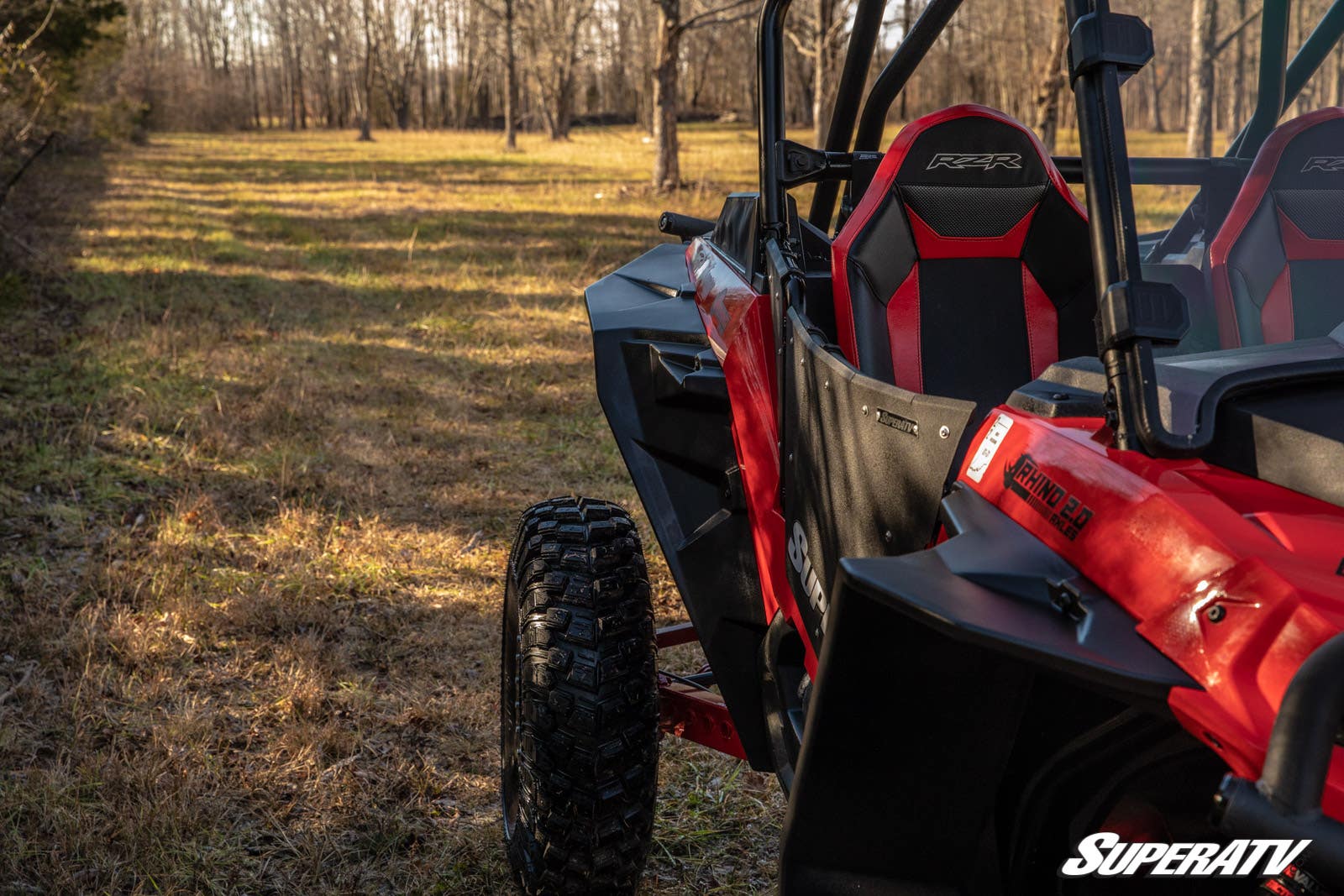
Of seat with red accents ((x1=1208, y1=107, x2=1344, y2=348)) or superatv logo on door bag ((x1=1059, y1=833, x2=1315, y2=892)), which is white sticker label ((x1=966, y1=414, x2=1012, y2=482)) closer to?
superatv logo on door bag ((x1=1059, y1=833, x2=1315, y2=892))

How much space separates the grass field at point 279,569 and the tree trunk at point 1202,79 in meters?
9.27

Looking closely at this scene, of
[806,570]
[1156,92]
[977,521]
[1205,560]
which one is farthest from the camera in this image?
[1156,92]

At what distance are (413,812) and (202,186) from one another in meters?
17.6

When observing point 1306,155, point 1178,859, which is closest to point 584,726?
point 1178,859

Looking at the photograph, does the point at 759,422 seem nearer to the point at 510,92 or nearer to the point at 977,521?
the point at 977,521

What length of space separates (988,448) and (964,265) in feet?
3.42

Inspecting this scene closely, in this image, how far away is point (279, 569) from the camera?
4.02 meters

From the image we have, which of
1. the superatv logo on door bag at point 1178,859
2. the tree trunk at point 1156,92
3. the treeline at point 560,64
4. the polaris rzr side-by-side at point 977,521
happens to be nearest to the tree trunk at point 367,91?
the treeline at point 560,64

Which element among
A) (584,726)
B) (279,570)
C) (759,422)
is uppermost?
(759,422)

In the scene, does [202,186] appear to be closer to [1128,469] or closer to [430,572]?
[430,572]

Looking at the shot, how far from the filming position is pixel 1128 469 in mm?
1255

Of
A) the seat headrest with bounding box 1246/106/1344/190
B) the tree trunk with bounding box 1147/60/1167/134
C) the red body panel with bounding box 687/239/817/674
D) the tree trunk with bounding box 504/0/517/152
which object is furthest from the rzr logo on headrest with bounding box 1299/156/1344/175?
the tree trunk with bounding box 504/0/517/152

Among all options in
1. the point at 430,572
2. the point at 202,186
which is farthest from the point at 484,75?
the point at 430,572

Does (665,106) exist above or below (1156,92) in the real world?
below
